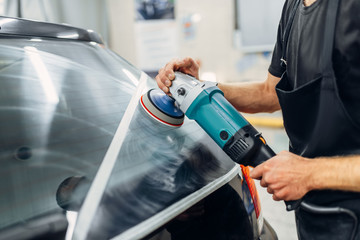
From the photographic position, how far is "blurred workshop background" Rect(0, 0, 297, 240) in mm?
3275

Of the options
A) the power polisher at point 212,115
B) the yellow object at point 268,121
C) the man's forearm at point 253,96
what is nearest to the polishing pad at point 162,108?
the power polisher at point 212,115

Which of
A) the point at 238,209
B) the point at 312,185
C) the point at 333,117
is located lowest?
the point at 238,209

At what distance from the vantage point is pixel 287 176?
71 cm

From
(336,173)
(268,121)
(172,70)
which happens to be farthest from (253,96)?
(268,121)

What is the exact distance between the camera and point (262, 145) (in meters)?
0.80

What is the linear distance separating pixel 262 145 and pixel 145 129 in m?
0.35

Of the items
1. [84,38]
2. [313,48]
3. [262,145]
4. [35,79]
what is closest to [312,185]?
[262,145]

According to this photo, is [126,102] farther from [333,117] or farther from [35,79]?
[333,117]

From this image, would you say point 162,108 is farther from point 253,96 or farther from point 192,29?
point 192,29

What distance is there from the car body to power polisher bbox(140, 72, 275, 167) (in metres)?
0.05

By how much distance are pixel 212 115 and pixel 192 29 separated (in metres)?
3.32

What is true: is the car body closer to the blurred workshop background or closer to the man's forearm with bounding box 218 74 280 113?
the man's forearm with bounding box 218 74 280 113

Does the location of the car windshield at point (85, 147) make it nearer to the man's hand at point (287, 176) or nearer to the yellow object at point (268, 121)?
the man's hand at point (287, 176)

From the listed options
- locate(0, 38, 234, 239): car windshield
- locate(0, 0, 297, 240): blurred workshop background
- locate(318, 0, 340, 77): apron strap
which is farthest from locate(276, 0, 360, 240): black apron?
locate(0, 0, 297, 240): blurred workshop background
